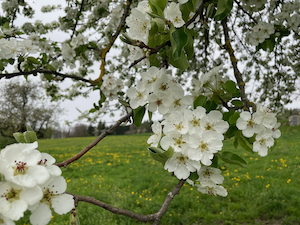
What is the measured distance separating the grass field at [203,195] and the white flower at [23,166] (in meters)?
2.42

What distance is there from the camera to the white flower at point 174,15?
89 centimetres

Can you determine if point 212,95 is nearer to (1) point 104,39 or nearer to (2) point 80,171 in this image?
(1) point 104,39

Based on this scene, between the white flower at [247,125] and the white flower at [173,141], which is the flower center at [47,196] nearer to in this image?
the white flower at [173,141]

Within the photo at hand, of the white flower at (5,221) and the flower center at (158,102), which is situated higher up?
the flower center at (158,102)

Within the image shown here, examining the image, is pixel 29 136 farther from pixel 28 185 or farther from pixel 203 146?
pixel 203 146

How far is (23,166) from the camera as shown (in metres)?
0.64

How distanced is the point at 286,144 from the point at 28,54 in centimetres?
757

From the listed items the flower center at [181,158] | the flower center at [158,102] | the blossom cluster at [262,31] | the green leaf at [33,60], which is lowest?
the flower center at [181,158]

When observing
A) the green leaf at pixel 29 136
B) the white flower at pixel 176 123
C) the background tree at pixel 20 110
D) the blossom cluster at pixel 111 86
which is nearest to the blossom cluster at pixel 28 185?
the green leaf at pixel 29 136

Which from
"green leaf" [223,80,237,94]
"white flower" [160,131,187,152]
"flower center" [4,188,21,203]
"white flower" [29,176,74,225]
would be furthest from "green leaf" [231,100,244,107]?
"flower center" [4,188,21,203]

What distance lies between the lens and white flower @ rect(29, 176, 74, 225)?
0.67m

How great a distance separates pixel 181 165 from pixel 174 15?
576 mm

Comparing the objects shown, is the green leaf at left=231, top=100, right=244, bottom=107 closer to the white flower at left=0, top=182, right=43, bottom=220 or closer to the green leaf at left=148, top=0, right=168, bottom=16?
the green leaf at left=148, top=0, right=168, bottom=16

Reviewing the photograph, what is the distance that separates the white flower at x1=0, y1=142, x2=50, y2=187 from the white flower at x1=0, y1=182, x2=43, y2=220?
0.08ft
